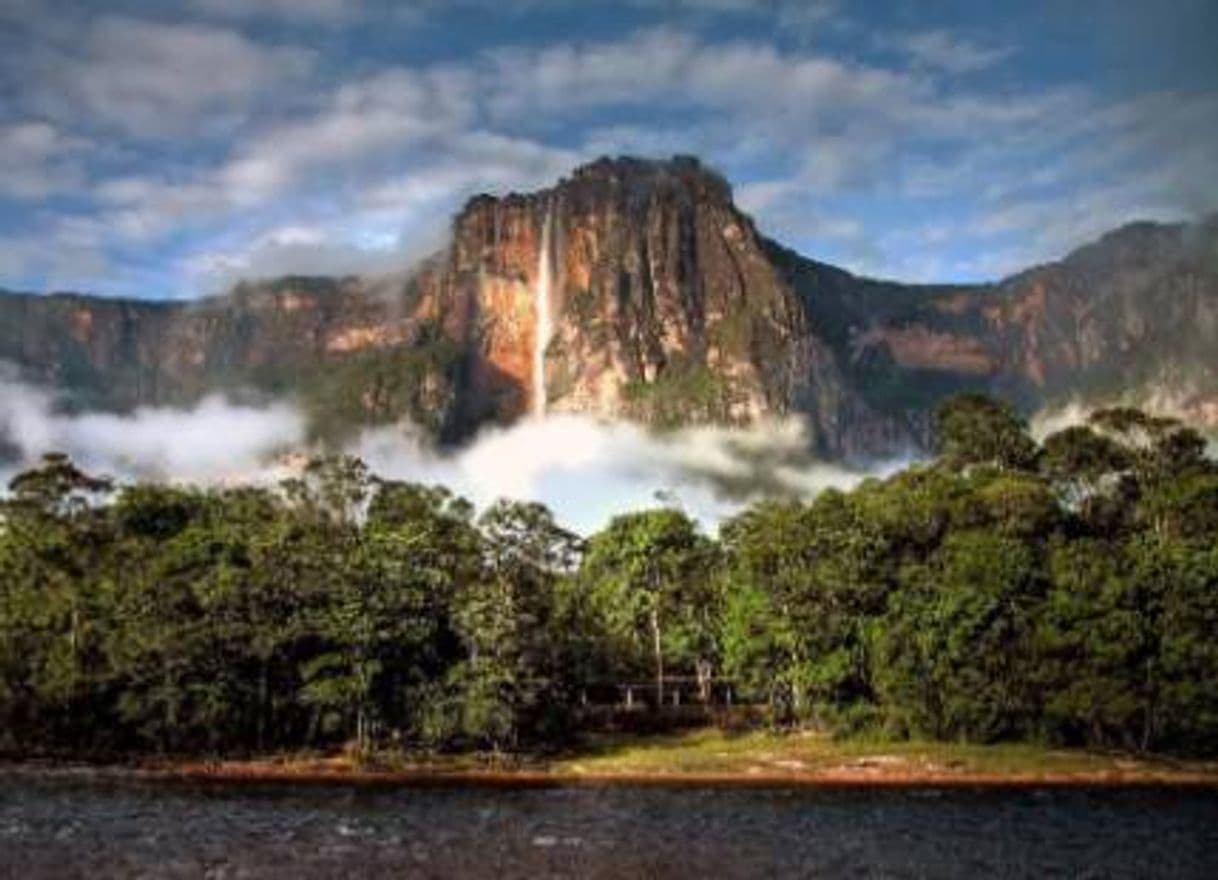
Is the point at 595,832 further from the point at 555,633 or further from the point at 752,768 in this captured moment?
the point at 555,633

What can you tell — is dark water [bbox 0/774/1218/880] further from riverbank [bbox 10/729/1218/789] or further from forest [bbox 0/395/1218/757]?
forest [bbox 0/395/1218/757]

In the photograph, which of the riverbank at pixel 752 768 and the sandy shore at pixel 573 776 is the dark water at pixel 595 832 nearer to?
the sandy shore at pixel 573 776

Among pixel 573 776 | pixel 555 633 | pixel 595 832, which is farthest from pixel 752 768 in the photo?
pixel 595 832

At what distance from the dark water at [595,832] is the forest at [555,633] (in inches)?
567

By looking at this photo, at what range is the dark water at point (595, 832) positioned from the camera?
63656 mm

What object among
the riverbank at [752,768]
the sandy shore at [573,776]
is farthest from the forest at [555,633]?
the sandy shore at [573,776]

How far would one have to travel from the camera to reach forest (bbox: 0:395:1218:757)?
107500 mm

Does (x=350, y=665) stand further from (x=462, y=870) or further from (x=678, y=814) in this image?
(x=462, y=870)

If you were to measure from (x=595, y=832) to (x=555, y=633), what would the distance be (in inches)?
1890

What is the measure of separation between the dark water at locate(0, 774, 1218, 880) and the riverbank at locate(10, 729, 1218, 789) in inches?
234

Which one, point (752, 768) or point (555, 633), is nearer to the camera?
point (752, 768)

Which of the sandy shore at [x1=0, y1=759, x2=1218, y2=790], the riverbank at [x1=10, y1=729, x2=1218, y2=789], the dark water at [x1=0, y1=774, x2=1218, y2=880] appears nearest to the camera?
the dark water at [x1=0, y1=774, x2=1218, y2=880]

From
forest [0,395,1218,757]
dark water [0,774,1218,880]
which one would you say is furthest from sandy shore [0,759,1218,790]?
dark water [0,774,1218,880]

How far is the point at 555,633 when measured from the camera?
12169cm
